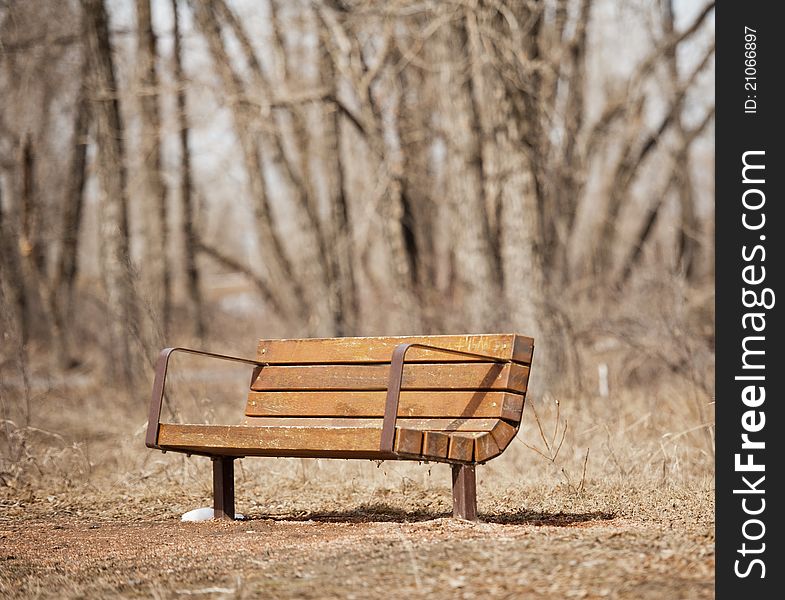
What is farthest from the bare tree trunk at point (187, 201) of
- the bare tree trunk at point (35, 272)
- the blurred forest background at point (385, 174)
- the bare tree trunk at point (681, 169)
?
the bare tree trunk at point (681, 169)

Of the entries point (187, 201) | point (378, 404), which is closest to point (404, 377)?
point (378, 404)

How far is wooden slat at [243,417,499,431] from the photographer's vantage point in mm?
5512

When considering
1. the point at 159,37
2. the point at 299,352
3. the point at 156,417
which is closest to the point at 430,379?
the point at 299,352

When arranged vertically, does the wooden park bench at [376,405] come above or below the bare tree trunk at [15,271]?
below

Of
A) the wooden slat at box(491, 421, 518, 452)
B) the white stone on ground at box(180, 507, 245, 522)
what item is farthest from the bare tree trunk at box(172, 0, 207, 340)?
the wooden slat at box(491, 421, 518, 452)

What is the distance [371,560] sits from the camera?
4531 mm

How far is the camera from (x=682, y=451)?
7742mm

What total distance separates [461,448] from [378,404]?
974 mm

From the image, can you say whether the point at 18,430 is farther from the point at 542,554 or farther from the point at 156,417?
the point at 542,554

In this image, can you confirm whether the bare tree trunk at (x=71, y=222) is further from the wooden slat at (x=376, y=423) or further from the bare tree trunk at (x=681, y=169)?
the wooden slat at (x=376, y=423)

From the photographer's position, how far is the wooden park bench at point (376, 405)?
5.15m

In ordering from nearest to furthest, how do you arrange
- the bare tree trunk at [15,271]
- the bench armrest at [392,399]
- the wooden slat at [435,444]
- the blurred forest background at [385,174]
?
the bench armrest at [392,399] → the wooden slat at [435,444] → the blurred forest background at [385,174] → the bare tree trunk at [15,271]

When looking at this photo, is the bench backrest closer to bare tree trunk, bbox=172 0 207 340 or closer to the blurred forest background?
the blurred forest background

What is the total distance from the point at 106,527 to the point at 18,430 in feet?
6.07
